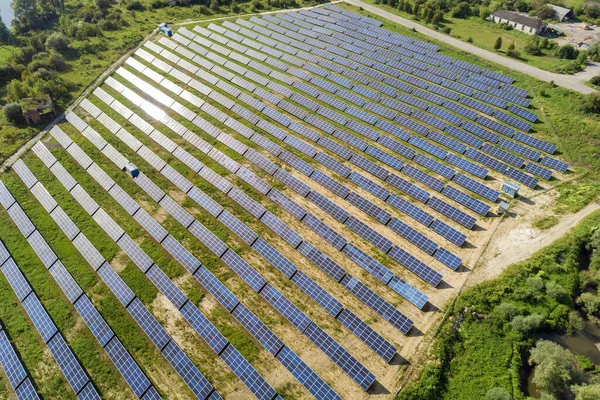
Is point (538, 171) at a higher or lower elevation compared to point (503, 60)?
lower

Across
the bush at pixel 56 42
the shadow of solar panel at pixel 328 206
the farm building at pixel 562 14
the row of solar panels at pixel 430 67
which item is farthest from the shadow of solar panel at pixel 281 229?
the farm building at pixel 562 14

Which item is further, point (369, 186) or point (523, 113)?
point (523, 113)

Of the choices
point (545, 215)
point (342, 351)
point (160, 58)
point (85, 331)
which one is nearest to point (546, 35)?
point (545, 215)

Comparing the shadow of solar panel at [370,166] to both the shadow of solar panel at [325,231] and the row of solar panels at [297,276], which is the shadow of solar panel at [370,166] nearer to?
the shadow of solar panel at [325,231]

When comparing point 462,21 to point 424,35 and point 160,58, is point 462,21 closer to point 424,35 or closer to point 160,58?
point 424,35

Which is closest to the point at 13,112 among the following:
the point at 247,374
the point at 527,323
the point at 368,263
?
the point at 247,374

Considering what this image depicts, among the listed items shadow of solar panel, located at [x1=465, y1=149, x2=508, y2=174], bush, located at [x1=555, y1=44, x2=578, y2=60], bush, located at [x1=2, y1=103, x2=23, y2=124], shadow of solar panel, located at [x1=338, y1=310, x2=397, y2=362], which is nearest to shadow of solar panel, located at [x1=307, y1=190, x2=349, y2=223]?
shadow of solar panel, located at [x1=338, y1=310, x2=397, y2=362]

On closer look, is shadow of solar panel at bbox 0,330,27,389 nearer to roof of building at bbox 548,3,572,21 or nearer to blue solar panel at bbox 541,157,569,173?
blue solar panel at bbox 541,157,569,173

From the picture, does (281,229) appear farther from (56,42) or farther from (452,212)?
(56,42)
